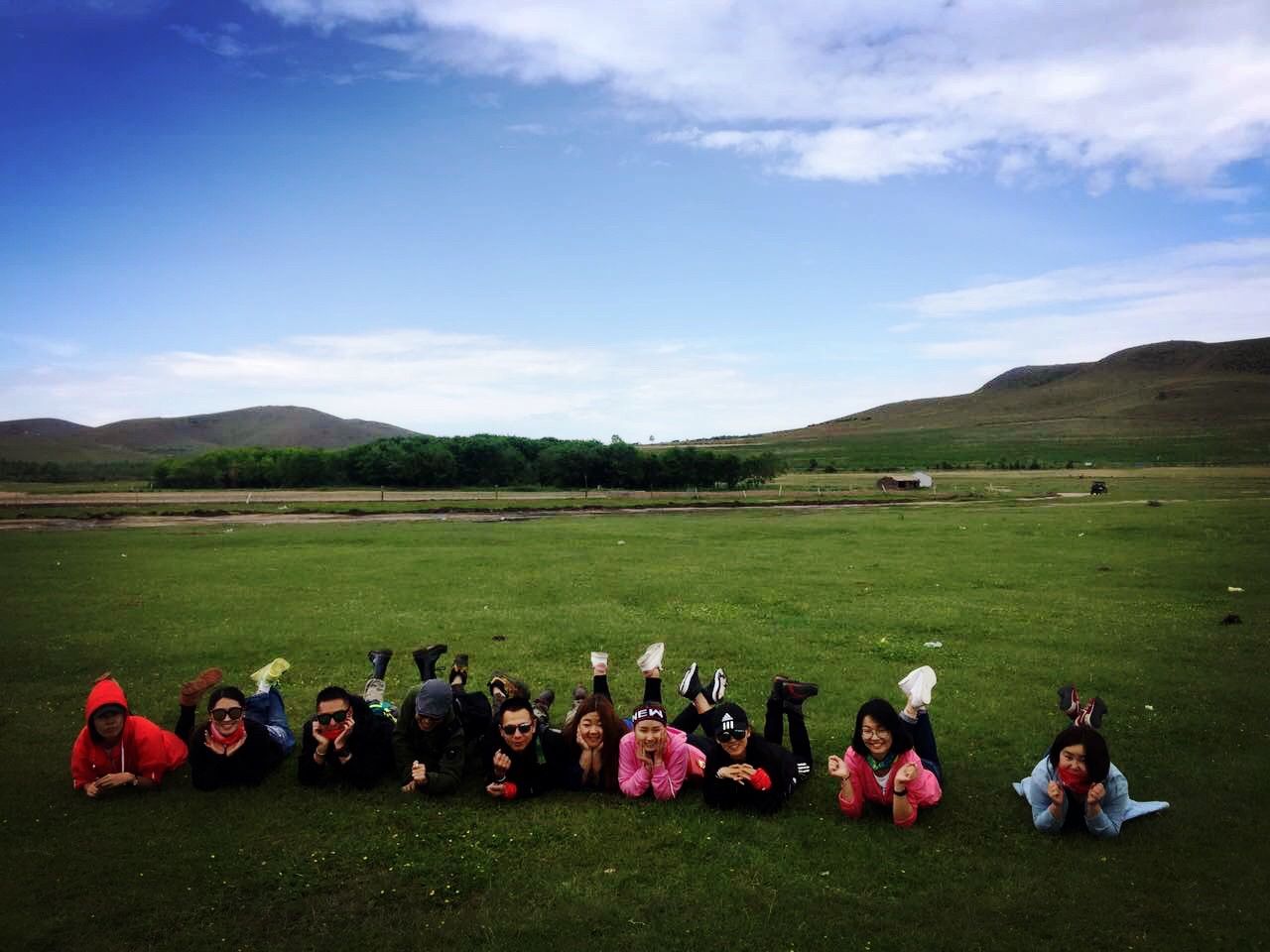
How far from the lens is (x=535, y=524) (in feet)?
147

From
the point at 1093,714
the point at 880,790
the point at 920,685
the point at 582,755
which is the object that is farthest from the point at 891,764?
the point at 582,755

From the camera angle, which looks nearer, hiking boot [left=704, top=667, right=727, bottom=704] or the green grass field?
the green grass field

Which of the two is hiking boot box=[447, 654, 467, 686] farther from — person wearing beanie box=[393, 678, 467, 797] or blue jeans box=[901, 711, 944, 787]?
blue jeans box=[901, 711, 944, 787]

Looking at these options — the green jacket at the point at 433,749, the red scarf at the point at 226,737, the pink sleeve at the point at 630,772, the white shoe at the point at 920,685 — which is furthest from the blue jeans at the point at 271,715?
the white shoe at the point at 920,685

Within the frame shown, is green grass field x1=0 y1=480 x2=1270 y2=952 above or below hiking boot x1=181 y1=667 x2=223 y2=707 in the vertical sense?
below

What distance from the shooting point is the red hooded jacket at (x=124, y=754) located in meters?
8.67

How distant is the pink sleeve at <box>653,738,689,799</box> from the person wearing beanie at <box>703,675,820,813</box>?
32 cm

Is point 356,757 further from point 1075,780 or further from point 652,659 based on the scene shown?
point 1075,780

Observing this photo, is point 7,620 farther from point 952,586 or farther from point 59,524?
point 59,524

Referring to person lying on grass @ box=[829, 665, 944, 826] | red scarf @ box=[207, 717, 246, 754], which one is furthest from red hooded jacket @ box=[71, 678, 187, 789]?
person lying on grass @ box=[829, 665, 944, 826]

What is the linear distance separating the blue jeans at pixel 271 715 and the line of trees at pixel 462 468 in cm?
8361

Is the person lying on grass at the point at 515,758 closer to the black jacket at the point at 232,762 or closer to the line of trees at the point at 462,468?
the black jacket at the point at 232,762

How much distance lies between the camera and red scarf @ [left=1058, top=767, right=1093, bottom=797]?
750cm

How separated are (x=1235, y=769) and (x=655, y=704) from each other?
706 cm
